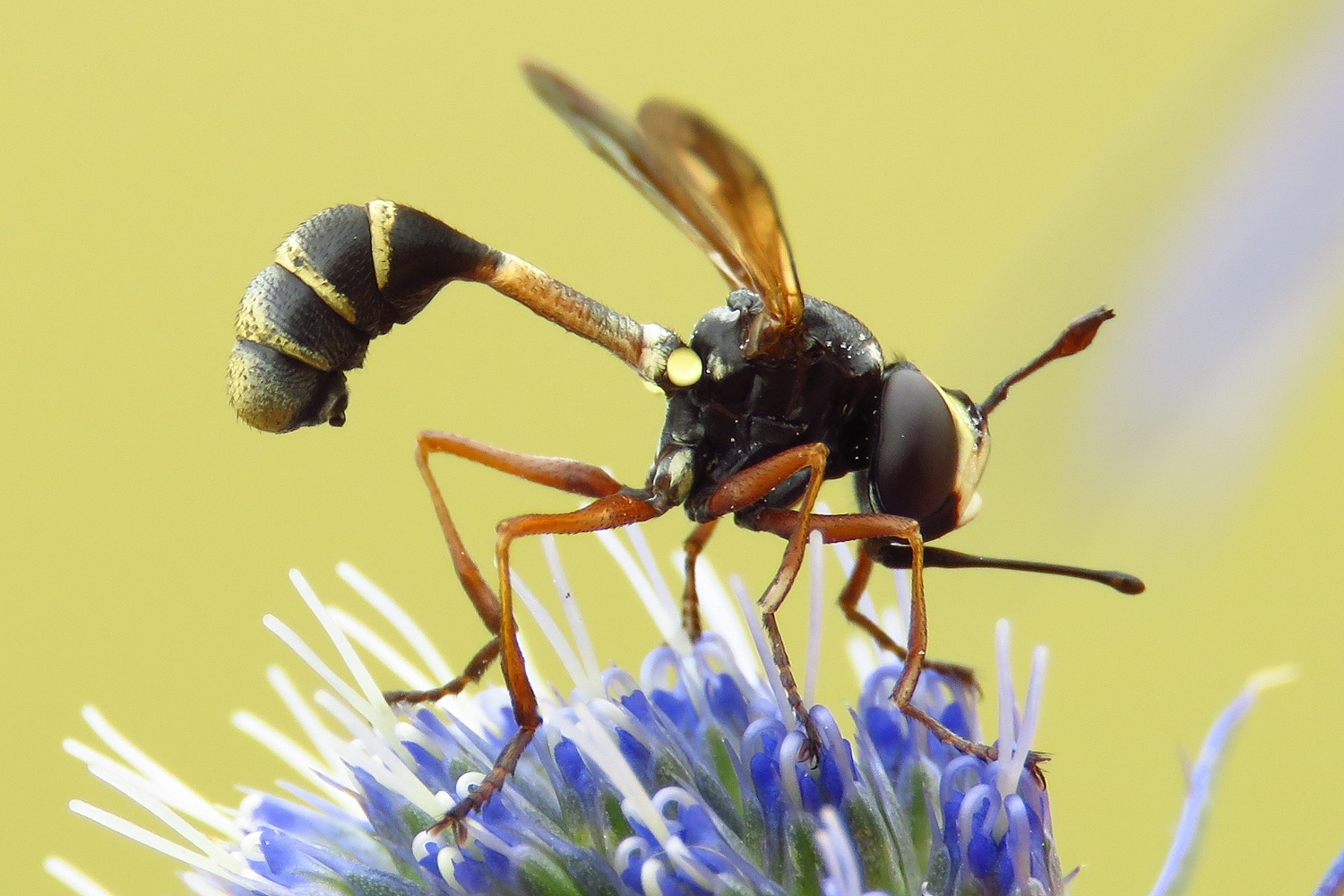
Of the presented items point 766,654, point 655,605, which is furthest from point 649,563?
point 766,654

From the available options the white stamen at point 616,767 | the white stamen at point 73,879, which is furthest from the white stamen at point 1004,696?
the white stamen at point 73,879

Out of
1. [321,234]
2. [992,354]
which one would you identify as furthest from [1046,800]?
[992,354]

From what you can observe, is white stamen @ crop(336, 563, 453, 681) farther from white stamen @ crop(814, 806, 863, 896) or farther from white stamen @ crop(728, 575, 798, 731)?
white stamen @ crop(814, 806, 863, 896)

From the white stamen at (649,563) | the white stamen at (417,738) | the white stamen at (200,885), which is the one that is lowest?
the white stamen at (200,885)

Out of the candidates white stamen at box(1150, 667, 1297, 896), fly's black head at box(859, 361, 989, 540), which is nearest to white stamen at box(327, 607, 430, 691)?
fly's black head at box(859, 361, 989, 540)

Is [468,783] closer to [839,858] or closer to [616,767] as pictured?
[616,767]

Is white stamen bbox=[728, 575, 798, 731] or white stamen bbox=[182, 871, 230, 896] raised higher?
white stamen bbox=[728, 575, 798, 731]

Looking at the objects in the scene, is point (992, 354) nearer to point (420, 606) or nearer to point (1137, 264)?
point (1137, 264)

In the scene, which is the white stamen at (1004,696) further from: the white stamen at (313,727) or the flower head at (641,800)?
the white stamen at (313,727)
